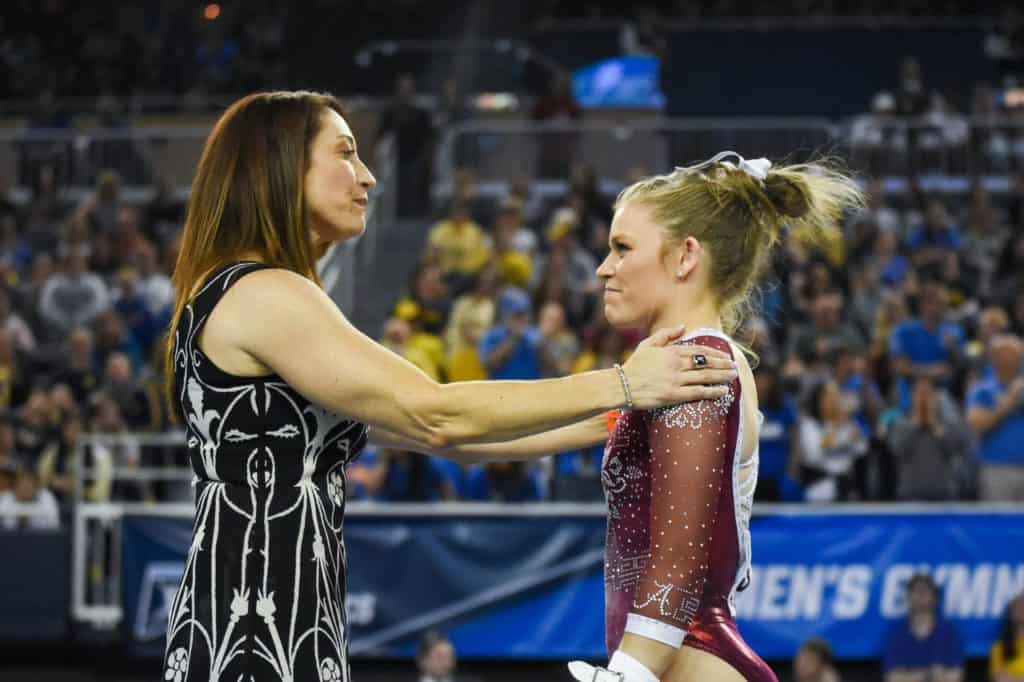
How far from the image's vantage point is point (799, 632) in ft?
28.8

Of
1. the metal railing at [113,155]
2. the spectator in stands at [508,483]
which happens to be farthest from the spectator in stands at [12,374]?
the metal railing at [113,155]

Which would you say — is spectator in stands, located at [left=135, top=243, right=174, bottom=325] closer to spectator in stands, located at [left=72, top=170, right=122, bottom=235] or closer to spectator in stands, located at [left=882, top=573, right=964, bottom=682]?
spectator in stands, located at [left=72, top=170, right=122, bottom=235]

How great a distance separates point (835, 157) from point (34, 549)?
268 inches

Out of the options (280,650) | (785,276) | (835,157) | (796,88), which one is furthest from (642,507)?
(796,88)

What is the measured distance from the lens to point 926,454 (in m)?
9.22

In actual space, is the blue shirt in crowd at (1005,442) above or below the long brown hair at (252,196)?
below

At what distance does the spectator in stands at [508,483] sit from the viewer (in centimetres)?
925

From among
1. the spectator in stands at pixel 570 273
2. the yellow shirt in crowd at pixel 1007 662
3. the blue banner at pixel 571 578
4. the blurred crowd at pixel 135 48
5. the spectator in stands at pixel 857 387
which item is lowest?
the yellow shirt in crowd at pixel 1007 662

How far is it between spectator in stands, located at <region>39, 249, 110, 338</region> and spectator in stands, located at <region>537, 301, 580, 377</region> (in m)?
4.01

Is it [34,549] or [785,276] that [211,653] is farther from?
[785,276]

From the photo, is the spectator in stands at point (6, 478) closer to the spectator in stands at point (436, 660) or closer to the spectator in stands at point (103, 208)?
the spectator in stands at point (436, 660)

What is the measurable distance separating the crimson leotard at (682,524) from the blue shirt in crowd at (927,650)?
18.6 feet

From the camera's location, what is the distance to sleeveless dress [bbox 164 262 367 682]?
117 inches

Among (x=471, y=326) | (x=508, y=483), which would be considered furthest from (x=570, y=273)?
(x=508, y=483)
